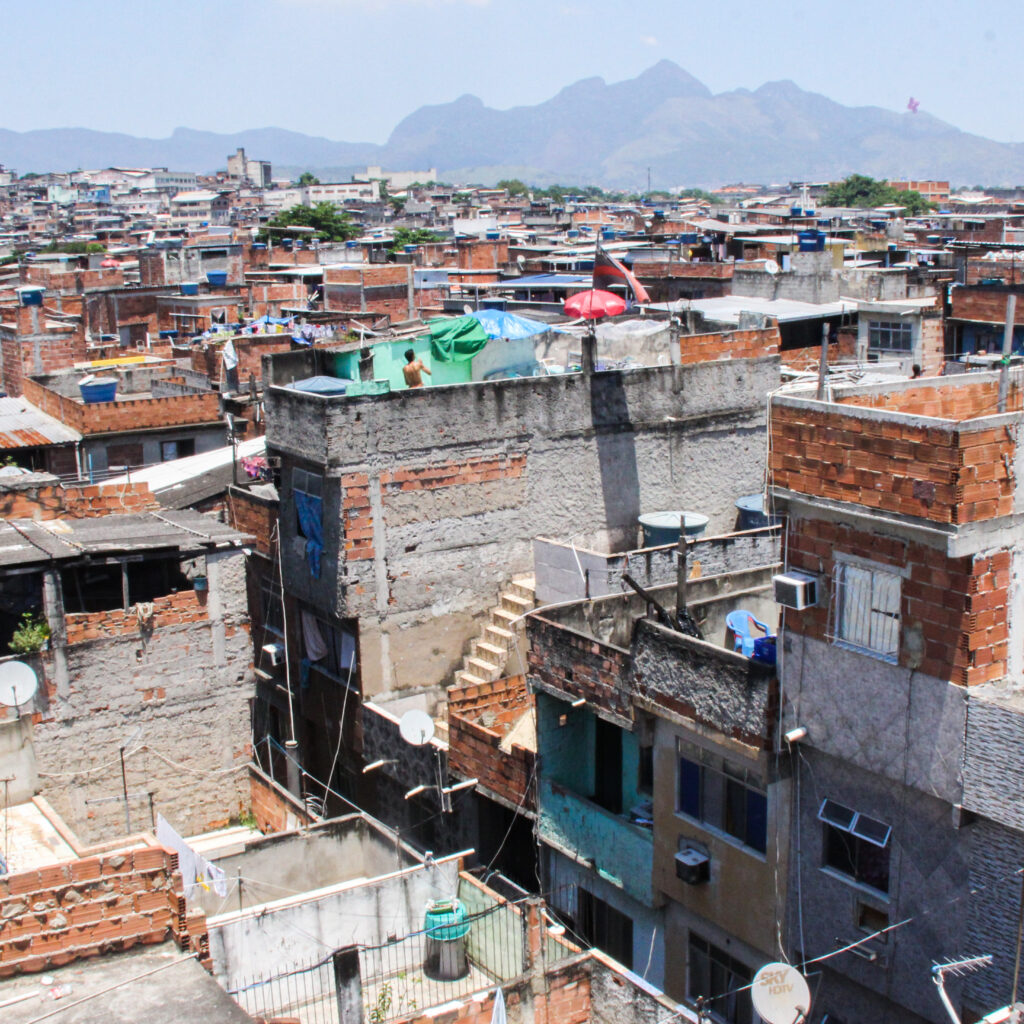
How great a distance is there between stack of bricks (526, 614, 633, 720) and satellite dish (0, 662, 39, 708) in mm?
7396

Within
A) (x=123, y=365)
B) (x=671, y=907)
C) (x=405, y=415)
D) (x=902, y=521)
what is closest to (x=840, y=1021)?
(x=671, y=907)

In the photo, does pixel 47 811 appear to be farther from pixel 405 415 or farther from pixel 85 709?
pixel 405 415

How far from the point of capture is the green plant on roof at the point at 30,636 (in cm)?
1872

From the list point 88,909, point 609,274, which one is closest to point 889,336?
point 609,274

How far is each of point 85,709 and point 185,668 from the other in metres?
1.67

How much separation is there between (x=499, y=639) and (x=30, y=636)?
7.39 meters

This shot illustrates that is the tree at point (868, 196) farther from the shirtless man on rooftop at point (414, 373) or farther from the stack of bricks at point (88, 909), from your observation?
the stack of bricks at point (88, 909)

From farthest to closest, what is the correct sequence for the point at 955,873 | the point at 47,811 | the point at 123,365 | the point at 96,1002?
the point at 123,365, the point at 47,811, the point at 955,873, the point at 96,1002

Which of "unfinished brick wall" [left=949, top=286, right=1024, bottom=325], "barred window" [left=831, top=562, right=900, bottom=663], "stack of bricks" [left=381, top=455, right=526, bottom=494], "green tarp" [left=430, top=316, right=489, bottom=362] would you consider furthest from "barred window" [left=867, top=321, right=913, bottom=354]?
"barred window" [left=831, top=562, right=900, bottom=663]

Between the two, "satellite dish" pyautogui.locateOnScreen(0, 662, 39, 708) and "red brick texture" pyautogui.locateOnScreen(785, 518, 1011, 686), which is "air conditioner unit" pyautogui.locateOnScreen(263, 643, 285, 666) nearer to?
"satellite dish" pyautogui.locateOnScreen(0, 662, 39, 708)

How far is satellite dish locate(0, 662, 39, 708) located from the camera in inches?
719

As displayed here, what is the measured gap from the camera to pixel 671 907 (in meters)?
15.4

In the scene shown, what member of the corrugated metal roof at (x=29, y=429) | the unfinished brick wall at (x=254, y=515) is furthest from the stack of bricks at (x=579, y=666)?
the corrugated metal roof at (x=29, y=429)

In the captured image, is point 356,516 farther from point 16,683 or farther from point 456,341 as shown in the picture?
point 16,683
